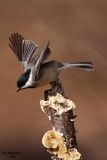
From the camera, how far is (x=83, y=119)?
261 cm

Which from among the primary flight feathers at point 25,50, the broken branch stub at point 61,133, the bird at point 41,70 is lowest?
the broken branch stub at point 61,133

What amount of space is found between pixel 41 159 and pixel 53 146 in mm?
1298

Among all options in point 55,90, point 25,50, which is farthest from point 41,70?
point 25,50

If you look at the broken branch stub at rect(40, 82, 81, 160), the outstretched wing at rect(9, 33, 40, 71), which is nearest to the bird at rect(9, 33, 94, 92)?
the outstretched wing at rect(9, 33, 40, 71)

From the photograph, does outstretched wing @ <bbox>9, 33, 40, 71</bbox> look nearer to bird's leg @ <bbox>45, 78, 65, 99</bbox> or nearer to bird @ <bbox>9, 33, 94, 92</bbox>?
bird @ <bbox>9, 33, 94, 92</bbox>

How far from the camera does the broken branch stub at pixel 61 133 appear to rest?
1034 mm

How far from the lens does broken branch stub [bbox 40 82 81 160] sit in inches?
40.7

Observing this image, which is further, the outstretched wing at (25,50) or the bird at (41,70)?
the outstretched wing at (25,50)

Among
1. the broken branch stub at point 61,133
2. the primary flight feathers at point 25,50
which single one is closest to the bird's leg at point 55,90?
the broken branch stub at point 61,133

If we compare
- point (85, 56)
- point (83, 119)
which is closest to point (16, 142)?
point (83, 119)

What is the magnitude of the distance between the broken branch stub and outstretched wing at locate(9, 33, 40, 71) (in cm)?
37

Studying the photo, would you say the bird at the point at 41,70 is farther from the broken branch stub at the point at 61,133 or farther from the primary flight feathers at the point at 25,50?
the broken branch stub at the point at 61,133

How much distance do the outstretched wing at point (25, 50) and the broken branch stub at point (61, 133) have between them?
37 cm

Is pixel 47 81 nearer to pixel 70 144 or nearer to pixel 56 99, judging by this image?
pixel 56 99
